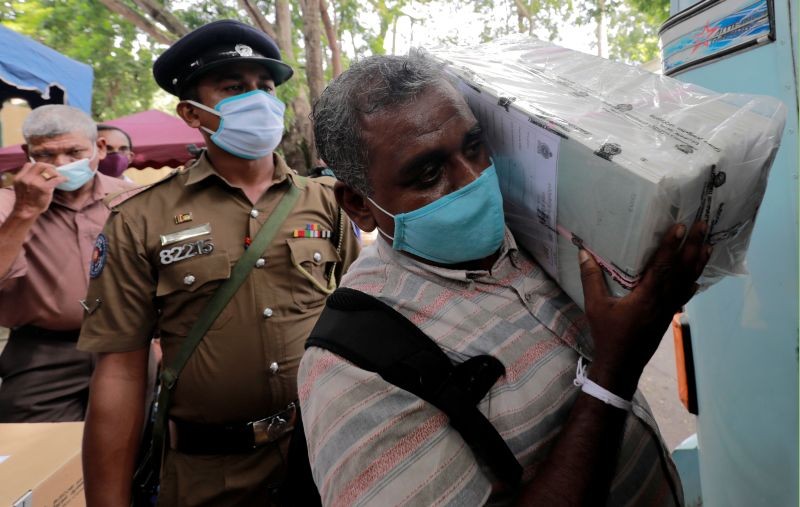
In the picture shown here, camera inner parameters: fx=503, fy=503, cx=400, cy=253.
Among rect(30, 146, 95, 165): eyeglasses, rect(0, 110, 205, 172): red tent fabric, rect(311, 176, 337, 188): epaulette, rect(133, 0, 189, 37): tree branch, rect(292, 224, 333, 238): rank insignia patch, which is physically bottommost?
rect(0, 110, 205, 172): red tent fabric

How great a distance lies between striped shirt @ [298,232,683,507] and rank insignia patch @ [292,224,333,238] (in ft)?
2.86

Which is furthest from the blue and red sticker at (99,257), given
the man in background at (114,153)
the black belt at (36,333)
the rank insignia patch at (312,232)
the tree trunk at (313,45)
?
the tree trunk at (313,45)

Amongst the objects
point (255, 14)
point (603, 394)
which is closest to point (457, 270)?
point (603, 394)

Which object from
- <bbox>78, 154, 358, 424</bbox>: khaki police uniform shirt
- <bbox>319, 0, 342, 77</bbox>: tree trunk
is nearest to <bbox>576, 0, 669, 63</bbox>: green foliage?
<bbox>319, 0, 342, 77</bbox>: tree trunk

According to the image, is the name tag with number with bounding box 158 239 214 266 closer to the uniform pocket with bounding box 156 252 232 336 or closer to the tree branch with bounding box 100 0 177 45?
the uniform pocket with bounding box 156 252 232 336

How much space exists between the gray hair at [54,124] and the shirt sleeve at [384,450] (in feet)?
9.26

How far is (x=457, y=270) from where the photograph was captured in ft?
3.64

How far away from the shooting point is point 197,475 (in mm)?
1880

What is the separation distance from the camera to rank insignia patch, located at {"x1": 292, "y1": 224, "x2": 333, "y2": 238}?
2.06m

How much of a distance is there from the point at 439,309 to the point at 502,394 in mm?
206

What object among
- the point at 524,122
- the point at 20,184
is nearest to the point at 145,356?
the point at 20,184

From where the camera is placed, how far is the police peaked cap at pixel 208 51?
79.9 inches

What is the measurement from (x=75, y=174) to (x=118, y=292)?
1.41 meters

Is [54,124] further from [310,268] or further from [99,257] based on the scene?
[310,268]
